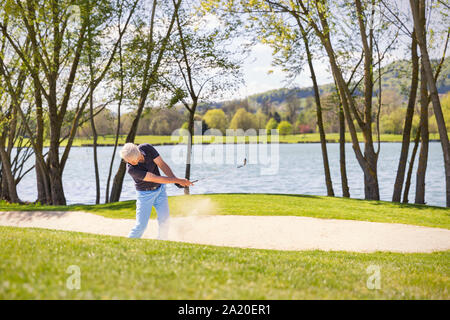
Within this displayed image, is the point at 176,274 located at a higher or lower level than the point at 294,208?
higher

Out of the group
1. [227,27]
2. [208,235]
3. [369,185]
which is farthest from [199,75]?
[208,235]

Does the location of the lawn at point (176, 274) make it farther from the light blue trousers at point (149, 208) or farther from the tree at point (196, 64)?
the tree at point (196, 64)

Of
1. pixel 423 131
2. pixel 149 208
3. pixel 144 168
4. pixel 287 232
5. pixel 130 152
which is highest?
pixel 423 131

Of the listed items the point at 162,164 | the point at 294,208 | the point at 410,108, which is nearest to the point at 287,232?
the point at 294,208

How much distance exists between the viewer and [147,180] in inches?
267

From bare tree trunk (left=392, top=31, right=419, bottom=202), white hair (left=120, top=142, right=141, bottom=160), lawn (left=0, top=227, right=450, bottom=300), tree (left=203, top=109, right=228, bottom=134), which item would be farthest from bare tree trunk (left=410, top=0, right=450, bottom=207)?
tree (left=203, top=109, right=228, bottom=134)

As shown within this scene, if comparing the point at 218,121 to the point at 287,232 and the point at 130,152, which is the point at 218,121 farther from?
the point at 130,152

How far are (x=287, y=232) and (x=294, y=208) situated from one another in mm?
2611

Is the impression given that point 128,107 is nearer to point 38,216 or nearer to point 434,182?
point 38,216

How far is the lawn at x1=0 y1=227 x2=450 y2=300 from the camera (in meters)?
3.76

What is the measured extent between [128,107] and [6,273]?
1602 centimetres

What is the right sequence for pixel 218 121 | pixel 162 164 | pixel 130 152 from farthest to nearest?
pixel 218 121 → pixel 162 164 → pixel 130 152

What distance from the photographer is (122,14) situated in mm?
18609
